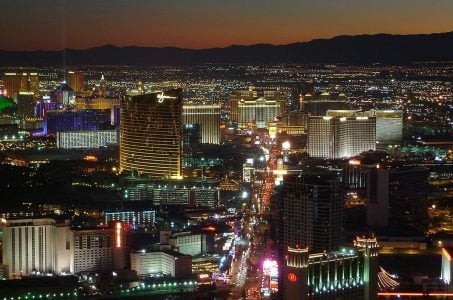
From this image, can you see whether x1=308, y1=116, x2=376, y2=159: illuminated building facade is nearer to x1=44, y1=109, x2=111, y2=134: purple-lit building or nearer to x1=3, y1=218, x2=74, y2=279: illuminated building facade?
x1=44, y1=109, x2=111, y2=134: purple-lit building

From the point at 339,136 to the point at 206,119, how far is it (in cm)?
598

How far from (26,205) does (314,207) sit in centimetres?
1051

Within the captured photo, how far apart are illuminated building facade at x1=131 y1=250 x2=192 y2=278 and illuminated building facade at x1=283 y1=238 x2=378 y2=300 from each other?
5.79 m

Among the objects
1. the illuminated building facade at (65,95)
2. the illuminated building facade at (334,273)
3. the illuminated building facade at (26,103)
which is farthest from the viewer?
the illuminated building facade at (65,95)

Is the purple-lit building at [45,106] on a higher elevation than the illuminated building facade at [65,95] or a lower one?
lower

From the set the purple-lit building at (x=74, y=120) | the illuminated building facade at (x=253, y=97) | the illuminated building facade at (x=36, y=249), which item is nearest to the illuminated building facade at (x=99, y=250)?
the illuminated building facade at (x=36, y=249)

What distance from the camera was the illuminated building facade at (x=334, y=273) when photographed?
1249cm

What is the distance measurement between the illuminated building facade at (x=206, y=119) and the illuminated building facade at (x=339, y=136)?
4.44 metres

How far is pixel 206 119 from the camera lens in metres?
38.7

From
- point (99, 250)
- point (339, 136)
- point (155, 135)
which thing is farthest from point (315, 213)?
point (339, 136)

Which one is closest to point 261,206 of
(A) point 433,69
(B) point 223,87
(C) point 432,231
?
(C) point 432,231

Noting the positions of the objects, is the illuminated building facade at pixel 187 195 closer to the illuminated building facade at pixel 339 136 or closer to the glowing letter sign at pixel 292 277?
the illuminated building facade at pixel 339 136

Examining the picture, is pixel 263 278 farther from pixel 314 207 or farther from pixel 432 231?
pixel 432 231

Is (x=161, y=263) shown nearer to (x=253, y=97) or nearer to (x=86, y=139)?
(x=86, y=139)
